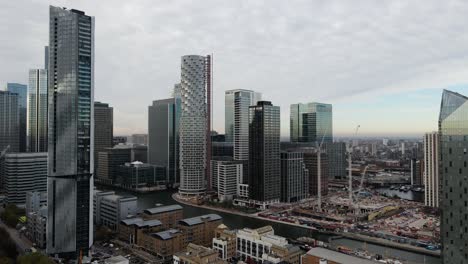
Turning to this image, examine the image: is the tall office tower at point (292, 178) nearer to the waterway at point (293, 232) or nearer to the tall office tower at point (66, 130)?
the waterway at point (293, 232)

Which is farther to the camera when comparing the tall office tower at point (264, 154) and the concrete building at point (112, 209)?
the tall office tower at point (264, 154)

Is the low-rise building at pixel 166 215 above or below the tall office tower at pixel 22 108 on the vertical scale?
below

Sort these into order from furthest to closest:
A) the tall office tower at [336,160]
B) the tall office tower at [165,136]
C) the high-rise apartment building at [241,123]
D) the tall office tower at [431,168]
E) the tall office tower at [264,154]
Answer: the tall office tower at [336,160] → the tall office tower at [165,136] → the high-rise apartment building at [241,123] → the tall office tower at [264,154] → the tall office tower at [431,168]

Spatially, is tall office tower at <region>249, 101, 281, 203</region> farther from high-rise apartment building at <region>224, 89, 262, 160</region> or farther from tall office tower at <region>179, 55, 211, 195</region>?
tall office tower at <region>179, 55, 211, 195</region>

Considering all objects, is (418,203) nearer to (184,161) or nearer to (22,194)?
(184,161)

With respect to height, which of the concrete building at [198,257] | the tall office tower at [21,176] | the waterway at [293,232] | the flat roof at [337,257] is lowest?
the waterway at [293,232]

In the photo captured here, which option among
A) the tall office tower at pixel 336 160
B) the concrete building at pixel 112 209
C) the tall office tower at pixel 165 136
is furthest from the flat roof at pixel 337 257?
the tall office tower at pixel 336 160

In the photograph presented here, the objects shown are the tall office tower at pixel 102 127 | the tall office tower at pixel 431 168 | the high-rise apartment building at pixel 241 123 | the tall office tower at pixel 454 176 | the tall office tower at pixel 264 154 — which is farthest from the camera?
the tall office tower at pixel 102 127

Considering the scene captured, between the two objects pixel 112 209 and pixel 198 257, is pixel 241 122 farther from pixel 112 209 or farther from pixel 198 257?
pixel 198 257

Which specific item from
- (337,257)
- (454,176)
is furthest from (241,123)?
(454,176)
